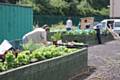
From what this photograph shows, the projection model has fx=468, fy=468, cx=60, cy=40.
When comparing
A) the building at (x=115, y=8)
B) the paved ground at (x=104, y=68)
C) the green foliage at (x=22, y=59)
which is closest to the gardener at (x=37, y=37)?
the paved ground at (x=104, y=68)

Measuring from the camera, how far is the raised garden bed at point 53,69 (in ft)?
31.2

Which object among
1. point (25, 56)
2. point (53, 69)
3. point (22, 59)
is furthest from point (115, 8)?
point (22, 59)

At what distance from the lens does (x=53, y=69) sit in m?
11.8

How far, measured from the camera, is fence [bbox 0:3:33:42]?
761 inches

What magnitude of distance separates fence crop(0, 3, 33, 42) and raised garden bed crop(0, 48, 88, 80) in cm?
504

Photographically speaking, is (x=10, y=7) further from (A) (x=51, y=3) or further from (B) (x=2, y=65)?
(A) (x=51, y=3)

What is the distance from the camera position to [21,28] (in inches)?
842

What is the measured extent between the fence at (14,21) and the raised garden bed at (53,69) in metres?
5.04

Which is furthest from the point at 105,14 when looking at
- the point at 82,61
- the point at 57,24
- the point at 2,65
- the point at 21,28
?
the point at 2,65

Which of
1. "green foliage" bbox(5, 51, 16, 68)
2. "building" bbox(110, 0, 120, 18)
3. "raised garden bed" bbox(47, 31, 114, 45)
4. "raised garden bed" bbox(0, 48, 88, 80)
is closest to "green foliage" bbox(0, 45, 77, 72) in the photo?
"green foliage" bbox(5, 51, 16, 68)

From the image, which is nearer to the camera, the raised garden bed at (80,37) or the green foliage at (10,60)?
the green foliage at (10,60)

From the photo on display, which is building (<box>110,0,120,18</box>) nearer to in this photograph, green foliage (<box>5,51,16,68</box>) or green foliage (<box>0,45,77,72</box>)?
green foliage (<box>0,45,77,72</box>)

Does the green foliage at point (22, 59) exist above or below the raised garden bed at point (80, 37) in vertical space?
above

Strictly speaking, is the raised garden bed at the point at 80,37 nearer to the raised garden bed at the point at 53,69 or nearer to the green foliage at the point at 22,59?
the raised garden bed at the point at 53,69
